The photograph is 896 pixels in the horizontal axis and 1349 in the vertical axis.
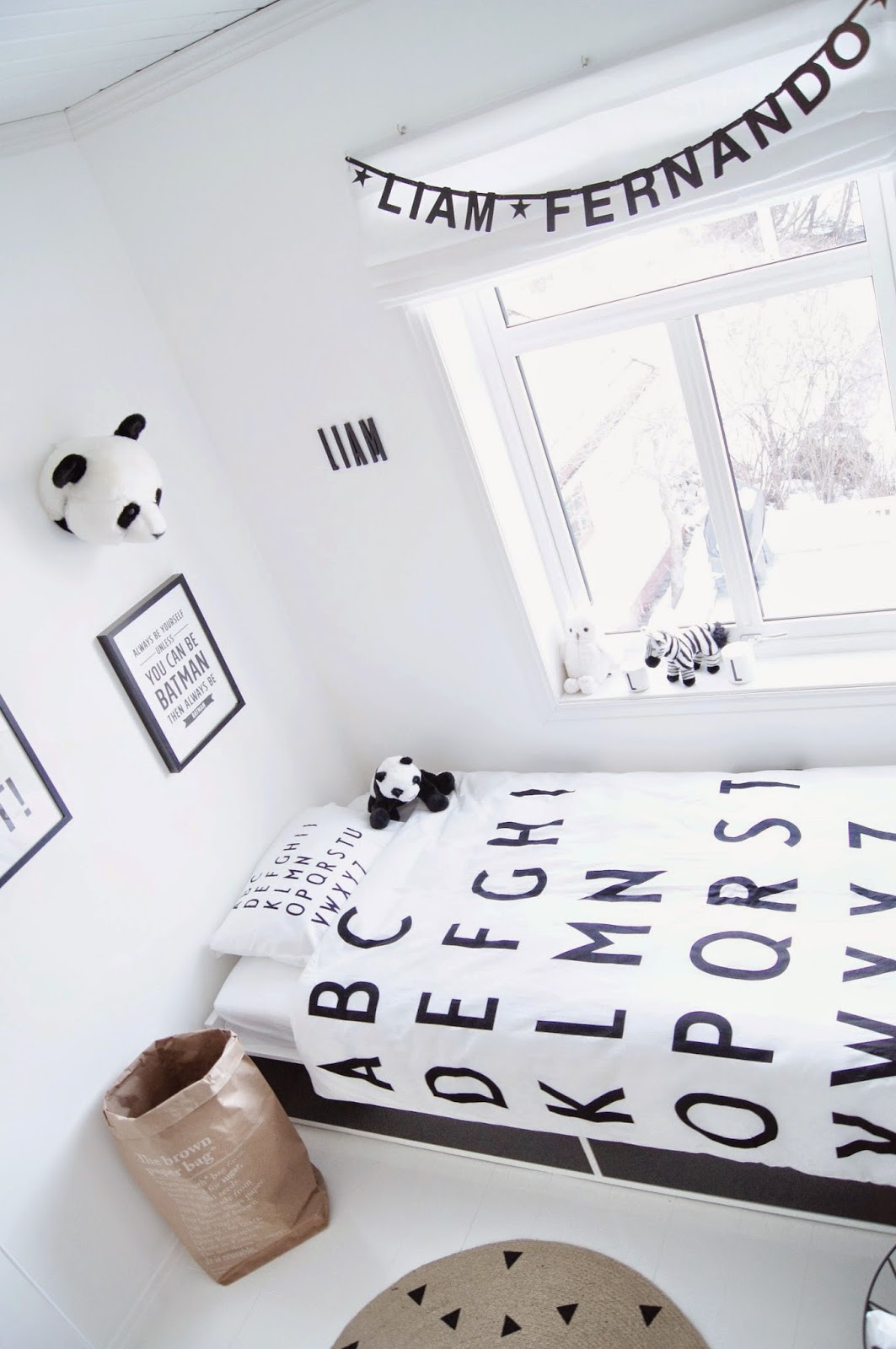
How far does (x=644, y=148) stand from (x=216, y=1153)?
7.53 feet

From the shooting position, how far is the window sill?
2.54 meters

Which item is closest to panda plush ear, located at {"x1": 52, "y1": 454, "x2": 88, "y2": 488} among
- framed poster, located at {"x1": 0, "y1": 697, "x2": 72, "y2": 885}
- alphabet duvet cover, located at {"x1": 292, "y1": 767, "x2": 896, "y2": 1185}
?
framed poster, located at {"x1": 0, "y1": 697, "x2": 72, "y2": 885}

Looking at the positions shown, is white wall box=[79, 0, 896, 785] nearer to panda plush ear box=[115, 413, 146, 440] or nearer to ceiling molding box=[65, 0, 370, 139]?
ceiling molding box=[65, 0, 370, 139]

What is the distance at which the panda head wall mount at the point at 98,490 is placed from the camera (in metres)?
2.29

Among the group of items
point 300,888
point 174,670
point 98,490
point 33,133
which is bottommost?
point 300,888

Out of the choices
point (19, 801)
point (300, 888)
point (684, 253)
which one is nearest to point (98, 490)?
point (19, 801)

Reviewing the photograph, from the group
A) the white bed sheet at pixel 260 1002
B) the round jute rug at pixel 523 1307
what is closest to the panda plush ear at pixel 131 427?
the white bed sheet at pixel 260 1002

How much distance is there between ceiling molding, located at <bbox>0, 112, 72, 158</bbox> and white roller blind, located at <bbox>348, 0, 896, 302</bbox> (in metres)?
0.75

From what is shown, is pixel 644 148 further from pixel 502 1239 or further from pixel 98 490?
pixel 502 1239

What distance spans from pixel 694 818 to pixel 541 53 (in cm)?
177

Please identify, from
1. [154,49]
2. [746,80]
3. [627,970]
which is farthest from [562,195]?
[627,970]

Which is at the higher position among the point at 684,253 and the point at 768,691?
the point at 684,253

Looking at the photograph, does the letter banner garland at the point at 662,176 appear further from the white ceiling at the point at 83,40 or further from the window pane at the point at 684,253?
the white ceiling at the point at 83,40

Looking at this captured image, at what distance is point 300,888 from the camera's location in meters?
2.67
